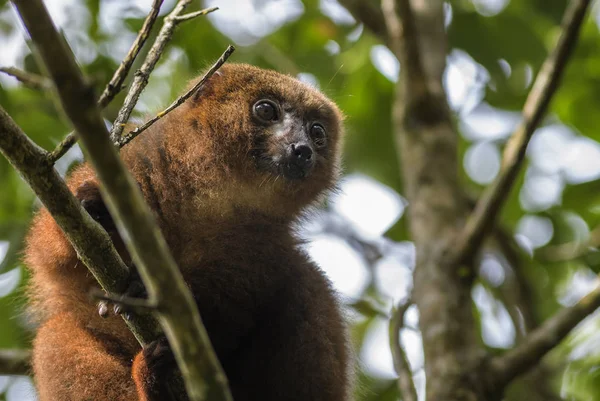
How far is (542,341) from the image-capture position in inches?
190

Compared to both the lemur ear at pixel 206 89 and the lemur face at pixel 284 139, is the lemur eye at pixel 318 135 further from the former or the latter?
the lemur ear at pixel 206 89

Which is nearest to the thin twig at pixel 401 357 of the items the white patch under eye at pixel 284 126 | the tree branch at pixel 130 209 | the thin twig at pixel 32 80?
the white patch under eye at pixel 284 126

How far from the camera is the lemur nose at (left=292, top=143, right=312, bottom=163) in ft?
17.7

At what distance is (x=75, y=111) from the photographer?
2.18 meters

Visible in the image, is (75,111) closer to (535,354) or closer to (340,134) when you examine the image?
(535,354)

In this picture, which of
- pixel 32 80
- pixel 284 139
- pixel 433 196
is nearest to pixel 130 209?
pixel 32 80

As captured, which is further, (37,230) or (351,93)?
(351,93)

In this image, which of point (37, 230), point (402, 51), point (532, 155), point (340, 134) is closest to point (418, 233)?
point (340, 134)

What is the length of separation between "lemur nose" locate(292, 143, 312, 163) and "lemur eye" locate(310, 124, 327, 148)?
22.5 inches

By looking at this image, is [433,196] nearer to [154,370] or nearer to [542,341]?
[542,341]

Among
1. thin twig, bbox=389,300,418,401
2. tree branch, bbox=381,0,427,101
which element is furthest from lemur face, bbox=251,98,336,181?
thin twig, bbox=389,300,418,401

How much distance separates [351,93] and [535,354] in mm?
3896

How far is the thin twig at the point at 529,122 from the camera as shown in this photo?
500 centimetres

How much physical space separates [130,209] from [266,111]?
343 cm
